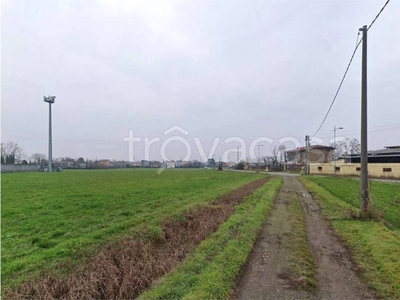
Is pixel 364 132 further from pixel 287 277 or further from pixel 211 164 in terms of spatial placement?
pixel 211 164

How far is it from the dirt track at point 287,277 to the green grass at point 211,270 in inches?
9.3

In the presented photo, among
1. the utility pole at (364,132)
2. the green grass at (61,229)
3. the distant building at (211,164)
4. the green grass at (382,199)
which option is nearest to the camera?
the green grass at (61,229)

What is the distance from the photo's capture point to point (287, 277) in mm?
4246

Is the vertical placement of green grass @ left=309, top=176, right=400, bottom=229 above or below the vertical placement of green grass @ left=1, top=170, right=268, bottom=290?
below

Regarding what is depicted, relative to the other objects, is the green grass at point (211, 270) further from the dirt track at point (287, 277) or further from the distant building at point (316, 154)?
the distant building at point (316, 154)

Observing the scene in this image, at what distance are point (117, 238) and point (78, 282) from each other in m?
2.28

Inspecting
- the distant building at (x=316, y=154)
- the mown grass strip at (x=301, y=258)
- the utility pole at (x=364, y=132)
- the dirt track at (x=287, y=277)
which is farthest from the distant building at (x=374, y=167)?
the dirt track at (x=287, y=277)

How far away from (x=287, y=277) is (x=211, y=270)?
1.37 metres

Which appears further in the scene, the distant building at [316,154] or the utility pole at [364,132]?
the distant building at [316,154]

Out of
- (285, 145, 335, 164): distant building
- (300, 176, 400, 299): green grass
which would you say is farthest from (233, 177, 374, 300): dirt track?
(285, 145, 335, 164): distant building

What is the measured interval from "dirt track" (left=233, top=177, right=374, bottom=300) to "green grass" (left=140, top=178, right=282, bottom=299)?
0.78 feet

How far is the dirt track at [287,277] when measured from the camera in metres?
3.73

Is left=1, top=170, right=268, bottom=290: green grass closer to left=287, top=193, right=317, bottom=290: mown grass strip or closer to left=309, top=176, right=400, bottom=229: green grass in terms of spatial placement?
left=287, top=193, right=317, bottom=290: mown grass strip

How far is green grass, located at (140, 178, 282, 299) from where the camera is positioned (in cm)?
367
